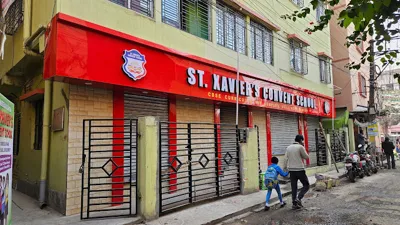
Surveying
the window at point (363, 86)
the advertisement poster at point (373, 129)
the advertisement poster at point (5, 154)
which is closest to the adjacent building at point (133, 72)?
the advertisement poster at point (5, 154)

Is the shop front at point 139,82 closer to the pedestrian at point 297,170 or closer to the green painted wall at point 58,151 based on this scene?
the green painted wall at point 58,151

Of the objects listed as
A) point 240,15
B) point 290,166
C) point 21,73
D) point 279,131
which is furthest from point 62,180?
point 279,131

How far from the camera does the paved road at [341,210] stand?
6.47 metres

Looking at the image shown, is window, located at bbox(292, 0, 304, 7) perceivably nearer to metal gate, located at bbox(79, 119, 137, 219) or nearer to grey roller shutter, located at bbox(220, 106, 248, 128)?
grey roller shutter, located at bbox(220, 106, 248, 128)

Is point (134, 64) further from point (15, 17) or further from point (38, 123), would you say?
point (15, 17)

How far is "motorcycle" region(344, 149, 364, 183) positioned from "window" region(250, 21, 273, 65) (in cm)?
513

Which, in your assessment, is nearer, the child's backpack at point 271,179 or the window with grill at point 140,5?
the child's backpack at point 271,179

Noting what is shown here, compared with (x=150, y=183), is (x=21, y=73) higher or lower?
higher

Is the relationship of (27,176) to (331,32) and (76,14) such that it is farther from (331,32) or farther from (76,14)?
(331,32)

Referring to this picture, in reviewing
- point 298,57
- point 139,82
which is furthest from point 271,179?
point 298,57

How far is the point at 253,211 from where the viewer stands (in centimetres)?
747

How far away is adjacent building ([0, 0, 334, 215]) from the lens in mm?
6566

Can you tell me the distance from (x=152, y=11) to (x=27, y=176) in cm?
616

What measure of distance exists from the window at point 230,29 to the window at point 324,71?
805cm
